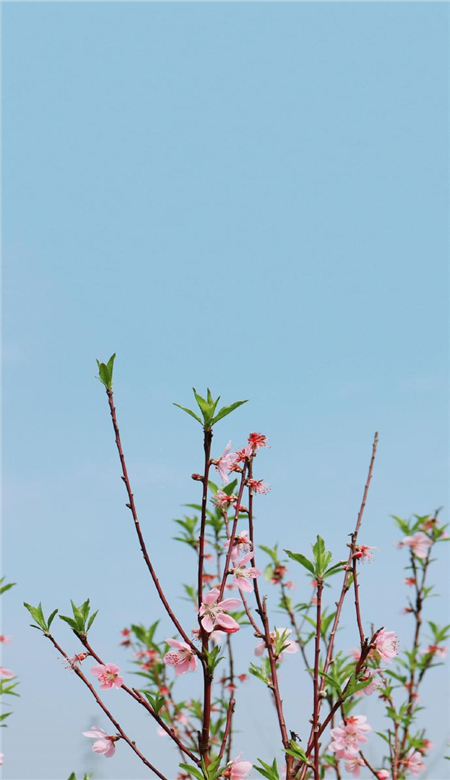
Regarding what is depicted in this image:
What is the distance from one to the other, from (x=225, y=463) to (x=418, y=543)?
369 cm

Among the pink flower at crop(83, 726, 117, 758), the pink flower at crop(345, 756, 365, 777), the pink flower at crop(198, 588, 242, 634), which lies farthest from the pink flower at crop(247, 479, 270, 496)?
the pink flower at crop(345, 756, 365, 777)

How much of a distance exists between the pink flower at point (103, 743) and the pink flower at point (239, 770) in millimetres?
416

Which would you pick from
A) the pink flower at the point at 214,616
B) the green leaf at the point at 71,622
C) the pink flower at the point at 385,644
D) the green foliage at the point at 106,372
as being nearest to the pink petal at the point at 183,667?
the pink flower at the point at 214,616

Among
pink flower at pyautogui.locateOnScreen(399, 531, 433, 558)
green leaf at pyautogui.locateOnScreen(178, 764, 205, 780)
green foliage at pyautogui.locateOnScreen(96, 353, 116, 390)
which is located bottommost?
green leaf at pyautogui.locateOnScreen(178, 764, 205, 780)

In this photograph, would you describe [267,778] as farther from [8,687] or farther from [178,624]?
[8,687]

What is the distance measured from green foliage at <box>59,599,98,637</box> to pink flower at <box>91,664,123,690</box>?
12 centimetres

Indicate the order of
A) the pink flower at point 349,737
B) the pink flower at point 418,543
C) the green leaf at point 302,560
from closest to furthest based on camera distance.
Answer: the green leaf at point 302,560 → the pink flower at point 349,737 → the pink flower at point 418,543

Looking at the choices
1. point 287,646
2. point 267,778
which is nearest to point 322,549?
point 287,646

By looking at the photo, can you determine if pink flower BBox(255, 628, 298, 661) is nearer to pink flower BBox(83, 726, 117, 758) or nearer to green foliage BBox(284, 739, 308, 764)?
green foliage BBox(284, 739, 308, 764)

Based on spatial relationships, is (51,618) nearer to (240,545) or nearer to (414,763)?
(240,545)

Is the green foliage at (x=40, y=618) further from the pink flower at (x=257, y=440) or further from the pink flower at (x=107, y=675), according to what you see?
the pink flower at (x=257, y=440)

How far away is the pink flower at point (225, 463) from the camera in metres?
2.28

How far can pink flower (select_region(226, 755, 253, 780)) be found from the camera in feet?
6.89

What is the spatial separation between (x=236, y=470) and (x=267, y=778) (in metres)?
1.04
